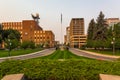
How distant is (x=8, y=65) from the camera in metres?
12.9

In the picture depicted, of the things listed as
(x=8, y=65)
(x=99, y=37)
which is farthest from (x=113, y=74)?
(x=99, y=37)

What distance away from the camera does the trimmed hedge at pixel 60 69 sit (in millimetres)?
11977

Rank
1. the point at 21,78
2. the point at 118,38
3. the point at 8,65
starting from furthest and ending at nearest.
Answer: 1. the point at 118,38
2. the point at 8,65
3. the point at 21,78

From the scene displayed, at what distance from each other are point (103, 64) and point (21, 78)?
4.20 meters

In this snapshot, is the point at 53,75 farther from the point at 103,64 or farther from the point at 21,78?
the point at 103,64

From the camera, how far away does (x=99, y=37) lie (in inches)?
4560

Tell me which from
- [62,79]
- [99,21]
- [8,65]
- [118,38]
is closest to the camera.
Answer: [62,79]

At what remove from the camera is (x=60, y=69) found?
40.8 feet

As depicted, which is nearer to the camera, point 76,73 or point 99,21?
point 76,73

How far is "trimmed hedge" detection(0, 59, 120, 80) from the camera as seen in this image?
12.0 metres

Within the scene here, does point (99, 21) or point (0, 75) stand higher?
point (99, 21)

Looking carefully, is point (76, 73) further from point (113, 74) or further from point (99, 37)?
point (99, 37)

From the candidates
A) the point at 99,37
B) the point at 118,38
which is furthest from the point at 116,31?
the point at 99,37

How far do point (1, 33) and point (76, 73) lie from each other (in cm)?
12559
